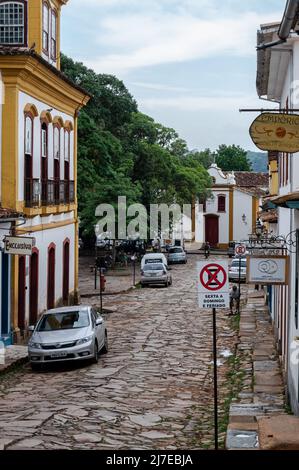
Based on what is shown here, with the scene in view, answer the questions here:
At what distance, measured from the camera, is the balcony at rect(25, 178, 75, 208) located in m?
22.2

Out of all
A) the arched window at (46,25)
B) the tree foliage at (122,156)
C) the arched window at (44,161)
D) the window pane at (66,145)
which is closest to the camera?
the arched window at (44,161)

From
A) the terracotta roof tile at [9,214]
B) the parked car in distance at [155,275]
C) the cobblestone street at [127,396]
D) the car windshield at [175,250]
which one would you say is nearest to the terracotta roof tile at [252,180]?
the car windshield at [175,250]

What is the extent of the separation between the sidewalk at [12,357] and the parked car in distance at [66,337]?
560mm

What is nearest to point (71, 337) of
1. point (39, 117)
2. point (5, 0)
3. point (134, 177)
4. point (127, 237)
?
point (39, 117)

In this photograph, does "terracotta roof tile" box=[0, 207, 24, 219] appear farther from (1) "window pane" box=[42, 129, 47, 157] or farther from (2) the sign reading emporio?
(1) "window pane" box=[42, 129, 47, 157]

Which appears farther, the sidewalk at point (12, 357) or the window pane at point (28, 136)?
the window pane at point (28, 136)

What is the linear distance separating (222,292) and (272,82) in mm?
6906

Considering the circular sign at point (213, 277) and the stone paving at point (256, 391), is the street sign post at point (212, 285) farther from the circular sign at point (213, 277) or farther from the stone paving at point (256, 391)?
the stone paving at point (256, 391)

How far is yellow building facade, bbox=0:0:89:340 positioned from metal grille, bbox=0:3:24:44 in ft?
0.09

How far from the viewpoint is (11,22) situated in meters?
23.5

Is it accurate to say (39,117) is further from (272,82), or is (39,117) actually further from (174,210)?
(174,210)

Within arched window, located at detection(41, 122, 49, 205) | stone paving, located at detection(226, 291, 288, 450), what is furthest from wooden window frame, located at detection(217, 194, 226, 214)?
arched window, located at detection(41, 122, 49, 205)

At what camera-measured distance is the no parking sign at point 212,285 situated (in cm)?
1168

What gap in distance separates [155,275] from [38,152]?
15189mm
